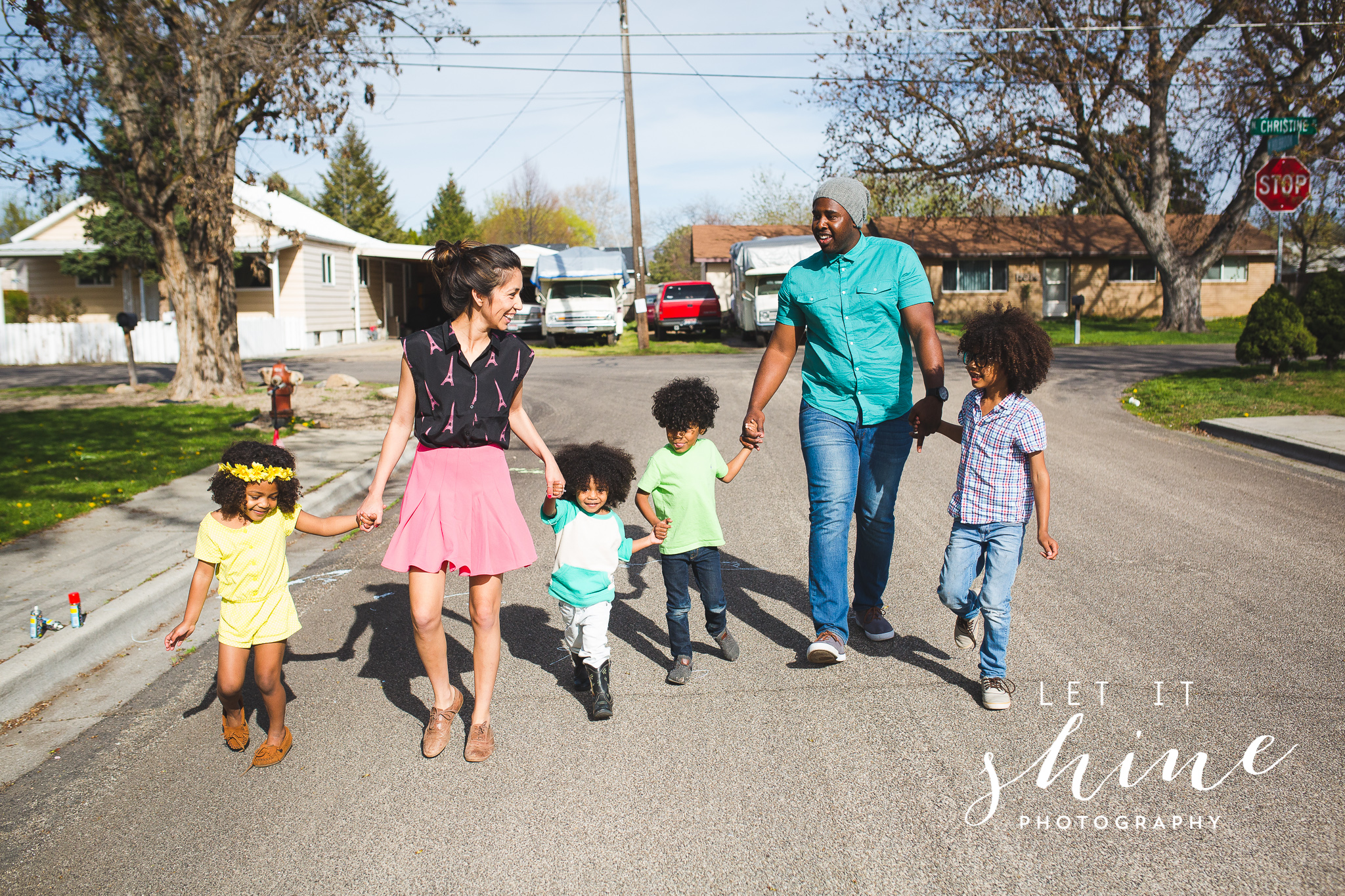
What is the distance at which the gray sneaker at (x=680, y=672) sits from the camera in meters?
4.36

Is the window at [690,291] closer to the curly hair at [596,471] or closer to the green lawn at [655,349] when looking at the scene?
the green lawn at [655,349]

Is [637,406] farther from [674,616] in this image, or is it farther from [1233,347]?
[1233,347]

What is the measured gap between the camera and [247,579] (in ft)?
12.4

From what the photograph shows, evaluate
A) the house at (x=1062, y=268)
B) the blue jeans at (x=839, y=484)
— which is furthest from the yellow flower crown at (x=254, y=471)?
the house at (x=1062, y=268)

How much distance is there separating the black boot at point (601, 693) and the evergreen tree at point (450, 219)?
57910 millimetres

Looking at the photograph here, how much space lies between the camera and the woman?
145 inches

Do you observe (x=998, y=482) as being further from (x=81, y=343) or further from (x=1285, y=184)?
(x=81, y=343)

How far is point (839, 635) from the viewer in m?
4.52

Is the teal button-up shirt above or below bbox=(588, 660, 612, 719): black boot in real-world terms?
above

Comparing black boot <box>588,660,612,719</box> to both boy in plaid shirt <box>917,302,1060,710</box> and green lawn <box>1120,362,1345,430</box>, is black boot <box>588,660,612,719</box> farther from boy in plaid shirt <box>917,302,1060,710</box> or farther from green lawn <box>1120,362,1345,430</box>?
green lawn <box>1120,362,1345,430</box>

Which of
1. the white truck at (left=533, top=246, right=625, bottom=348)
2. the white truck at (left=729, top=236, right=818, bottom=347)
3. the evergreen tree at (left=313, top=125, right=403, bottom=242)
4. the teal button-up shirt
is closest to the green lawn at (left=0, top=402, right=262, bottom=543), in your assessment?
the teal button-up shirt

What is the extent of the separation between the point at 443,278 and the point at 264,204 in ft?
100.0

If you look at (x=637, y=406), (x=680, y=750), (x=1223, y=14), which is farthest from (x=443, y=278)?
(x=1223, y=14)

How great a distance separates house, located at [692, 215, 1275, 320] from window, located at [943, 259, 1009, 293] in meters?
0.03
